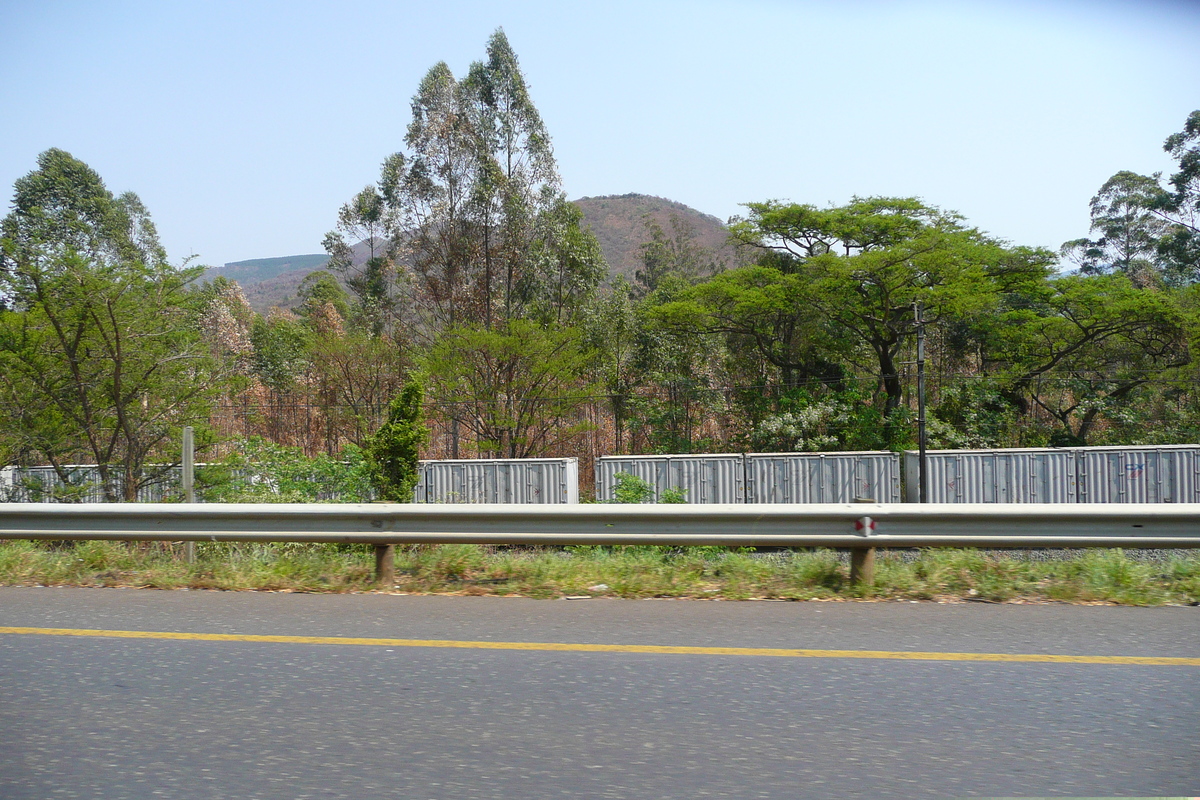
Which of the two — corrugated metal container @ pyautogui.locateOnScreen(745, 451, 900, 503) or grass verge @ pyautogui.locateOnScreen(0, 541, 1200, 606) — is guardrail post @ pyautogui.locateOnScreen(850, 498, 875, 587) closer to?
grass verge @ pyautogui.locateOnScreen(0, 541, 1200, 606)

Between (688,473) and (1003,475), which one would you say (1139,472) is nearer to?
(1003,475)

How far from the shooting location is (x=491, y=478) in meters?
26.9

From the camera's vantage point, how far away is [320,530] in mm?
6918

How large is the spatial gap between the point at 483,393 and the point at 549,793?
27.9 metres

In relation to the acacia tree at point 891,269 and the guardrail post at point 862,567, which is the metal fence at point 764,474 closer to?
the acacia tree at point 891,269

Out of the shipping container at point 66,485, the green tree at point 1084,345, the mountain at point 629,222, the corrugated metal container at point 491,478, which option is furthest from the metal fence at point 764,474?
the mountain at point 629,222

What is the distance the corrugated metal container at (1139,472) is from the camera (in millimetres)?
26609

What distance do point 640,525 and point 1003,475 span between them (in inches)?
928

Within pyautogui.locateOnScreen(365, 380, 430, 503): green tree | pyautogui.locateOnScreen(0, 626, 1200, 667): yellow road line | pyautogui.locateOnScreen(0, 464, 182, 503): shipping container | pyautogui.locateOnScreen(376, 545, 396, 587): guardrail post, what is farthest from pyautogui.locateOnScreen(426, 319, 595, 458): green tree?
pyautogui.locateOnScreen(0, 626, 1200, 667): yellow road line

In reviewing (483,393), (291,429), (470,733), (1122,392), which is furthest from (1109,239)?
(470,733)

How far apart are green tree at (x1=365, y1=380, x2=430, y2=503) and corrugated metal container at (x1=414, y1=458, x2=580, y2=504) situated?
2.80 m

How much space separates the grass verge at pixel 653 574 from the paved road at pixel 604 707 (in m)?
0.41

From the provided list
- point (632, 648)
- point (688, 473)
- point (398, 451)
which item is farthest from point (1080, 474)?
point (632, 648)

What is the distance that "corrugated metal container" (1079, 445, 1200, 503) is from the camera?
2661cm
